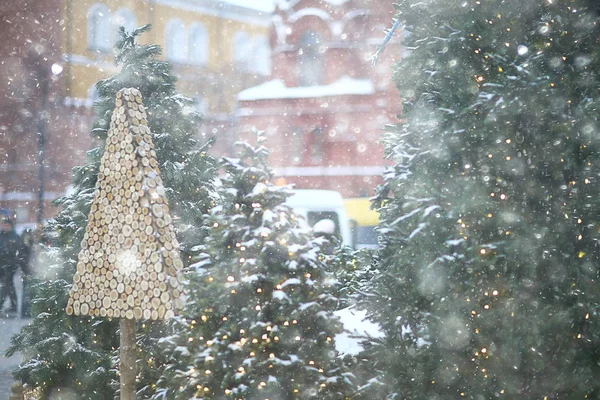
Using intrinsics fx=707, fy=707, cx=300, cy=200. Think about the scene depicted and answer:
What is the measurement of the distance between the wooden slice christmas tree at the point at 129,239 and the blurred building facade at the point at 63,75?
665 inches

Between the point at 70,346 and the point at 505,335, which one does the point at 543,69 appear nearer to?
the point at 505,335

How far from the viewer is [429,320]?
5.05 meters

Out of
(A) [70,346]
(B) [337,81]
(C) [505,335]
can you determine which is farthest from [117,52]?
(B) [337,81]

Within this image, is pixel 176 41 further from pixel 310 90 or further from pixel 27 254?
pixel 27 254

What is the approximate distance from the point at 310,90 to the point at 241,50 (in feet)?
33.7

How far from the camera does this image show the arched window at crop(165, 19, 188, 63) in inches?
1284

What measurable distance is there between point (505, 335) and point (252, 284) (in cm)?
175

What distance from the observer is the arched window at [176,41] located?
107ft

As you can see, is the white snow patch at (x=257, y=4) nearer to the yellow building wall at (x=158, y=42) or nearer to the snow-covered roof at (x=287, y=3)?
the yellow building wall at (x=158, y=42)

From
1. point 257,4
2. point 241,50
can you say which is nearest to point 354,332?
point 241,50

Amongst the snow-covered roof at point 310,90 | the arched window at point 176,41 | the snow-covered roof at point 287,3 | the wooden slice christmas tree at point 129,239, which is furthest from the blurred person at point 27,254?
the arched window at point 176,41

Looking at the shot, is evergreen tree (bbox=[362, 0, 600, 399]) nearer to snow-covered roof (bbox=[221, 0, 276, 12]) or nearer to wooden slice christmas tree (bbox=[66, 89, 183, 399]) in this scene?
wooden slice christmas tree (bbox=[66, 89, 183, 399])

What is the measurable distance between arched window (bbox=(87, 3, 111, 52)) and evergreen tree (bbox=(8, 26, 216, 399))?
890 inches

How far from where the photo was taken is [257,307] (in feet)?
16.0
